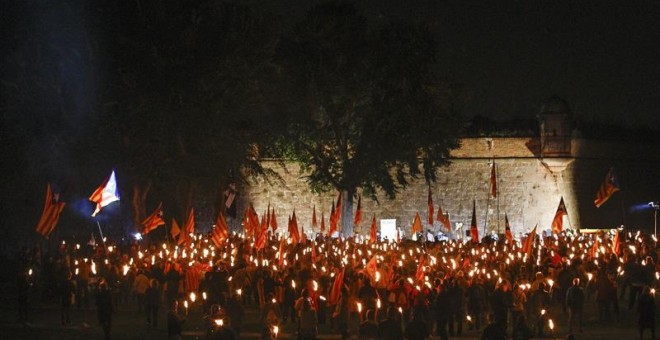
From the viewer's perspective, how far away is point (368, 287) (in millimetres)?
18125

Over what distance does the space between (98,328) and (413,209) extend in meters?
26.5

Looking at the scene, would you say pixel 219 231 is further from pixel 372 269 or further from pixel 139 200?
pixel 372 269

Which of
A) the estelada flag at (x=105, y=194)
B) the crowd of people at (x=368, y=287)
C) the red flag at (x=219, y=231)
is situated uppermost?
the estelada flag at (x=105, y=194)

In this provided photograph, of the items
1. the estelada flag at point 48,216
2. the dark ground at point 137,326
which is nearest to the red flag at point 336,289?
the dark ground at point 137,326

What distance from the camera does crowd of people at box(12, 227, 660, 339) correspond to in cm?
1650

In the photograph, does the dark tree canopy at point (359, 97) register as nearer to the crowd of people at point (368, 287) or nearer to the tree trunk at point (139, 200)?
the tree trunk at point (139, 200)

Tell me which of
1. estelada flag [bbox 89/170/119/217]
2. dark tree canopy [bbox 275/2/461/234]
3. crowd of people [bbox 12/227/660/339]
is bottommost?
crowd of people [bbox 12/227/660/339]

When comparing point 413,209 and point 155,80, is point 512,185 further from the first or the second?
point 155,80

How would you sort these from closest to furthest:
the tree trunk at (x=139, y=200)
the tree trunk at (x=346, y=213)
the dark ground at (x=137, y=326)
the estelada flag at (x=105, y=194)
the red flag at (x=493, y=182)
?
the dark ground at (x=137, y=326) < the estelada flag at (x=105, y=194) < the tree trunk at (x=139, y=200) < the tree trunk at (x=346, y=213) < the red flag at (x=493, y=182)

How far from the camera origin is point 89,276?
2319 cm

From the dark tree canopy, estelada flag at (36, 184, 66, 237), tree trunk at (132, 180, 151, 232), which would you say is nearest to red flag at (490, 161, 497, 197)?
the dark tree canopy

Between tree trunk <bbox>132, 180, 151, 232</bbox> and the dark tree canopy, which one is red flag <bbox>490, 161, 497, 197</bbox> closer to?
the dark tree canopy

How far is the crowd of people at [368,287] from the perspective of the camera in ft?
54.1

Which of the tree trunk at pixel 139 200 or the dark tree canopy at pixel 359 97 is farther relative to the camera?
the dark tree canopy at pixel 359 97
